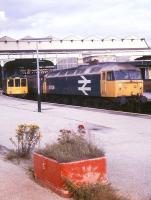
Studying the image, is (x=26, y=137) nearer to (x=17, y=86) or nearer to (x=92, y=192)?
(x=92, y=192)

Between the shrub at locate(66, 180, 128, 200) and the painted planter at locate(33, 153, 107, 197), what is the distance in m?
0.15

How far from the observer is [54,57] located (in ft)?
257

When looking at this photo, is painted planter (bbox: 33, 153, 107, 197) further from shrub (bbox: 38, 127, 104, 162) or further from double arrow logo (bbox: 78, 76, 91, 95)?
double arrow logo (bbox: 78, 76, 91, 95)

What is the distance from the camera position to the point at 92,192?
797 centimetres

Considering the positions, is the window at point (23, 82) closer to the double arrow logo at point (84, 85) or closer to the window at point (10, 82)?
the window at point (10, 82)

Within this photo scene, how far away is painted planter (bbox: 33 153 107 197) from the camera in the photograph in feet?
27.1

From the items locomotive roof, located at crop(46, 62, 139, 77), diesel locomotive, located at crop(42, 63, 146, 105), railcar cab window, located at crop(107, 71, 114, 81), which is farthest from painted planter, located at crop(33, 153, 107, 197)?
locomotive roof, located at crop(46, 62, 139, 77)

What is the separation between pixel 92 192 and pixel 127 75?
79.3 ft

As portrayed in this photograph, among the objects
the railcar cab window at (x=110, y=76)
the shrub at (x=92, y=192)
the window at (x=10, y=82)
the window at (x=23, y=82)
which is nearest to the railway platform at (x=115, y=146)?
the shrub at (x=92, y=192)

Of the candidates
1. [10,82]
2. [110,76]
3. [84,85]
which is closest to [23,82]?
[10,82]

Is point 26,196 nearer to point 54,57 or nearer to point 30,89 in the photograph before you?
point 30,89

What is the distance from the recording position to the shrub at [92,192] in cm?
790

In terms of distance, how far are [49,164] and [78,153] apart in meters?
0.58

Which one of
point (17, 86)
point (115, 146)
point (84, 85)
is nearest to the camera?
point (115, 146)
